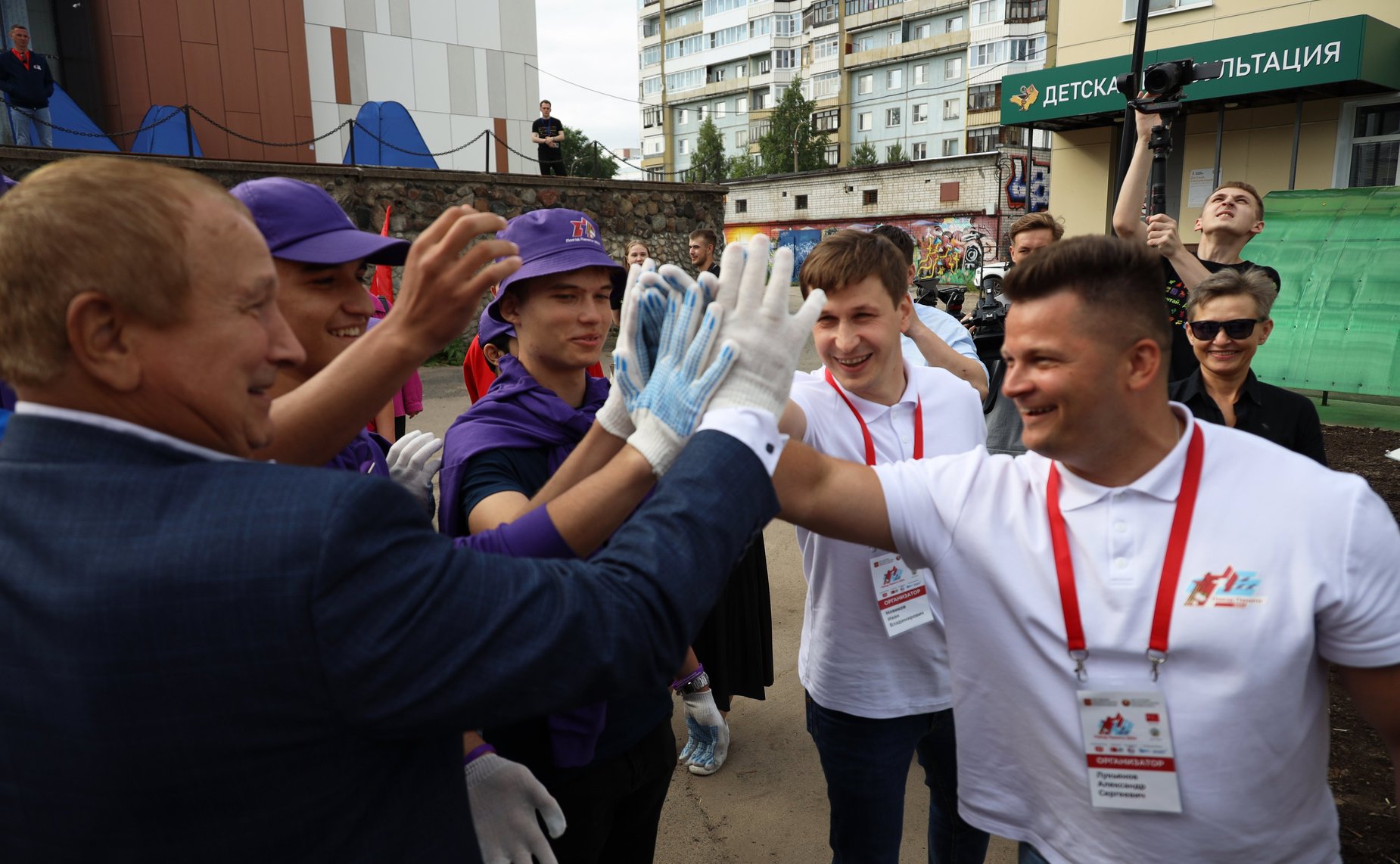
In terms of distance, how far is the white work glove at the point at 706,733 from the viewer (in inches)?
130

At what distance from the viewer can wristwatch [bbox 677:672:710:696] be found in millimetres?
3285

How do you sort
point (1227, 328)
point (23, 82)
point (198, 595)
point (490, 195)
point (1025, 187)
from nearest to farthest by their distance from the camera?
point (198, 595), point (1227, 328), point (23, 82), point (490, 195), point (1025, 187)

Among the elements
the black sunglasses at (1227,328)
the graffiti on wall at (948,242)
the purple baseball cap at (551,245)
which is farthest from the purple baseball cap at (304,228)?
the graffiti on wall at (948,242)

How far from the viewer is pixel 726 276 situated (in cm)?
129

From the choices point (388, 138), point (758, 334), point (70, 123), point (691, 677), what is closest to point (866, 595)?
point (758, 334)

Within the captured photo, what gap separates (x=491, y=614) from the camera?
0.93 metres

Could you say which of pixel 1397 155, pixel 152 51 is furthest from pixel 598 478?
pixel 1397 155

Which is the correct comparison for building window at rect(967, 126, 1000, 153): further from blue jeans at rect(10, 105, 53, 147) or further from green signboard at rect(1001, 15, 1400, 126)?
blue jeans at rect(10, 105, 53, 147)

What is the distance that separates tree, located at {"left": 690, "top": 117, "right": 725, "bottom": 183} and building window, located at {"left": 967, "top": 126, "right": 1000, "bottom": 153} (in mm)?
14078

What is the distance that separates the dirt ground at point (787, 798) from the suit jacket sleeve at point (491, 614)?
2.18 meters

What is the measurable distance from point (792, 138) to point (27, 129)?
1614 inches

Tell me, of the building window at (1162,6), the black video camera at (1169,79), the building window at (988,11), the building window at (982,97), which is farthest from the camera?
the building window at (982,97)

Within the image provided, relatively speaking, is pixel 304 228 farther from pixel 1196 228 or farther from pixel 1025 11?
pixel 1025 11

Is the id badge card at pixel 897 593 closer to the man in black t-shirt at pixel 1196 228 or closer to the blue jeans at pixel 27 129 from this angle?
the man in black t-shirt at pixel 1196 228
